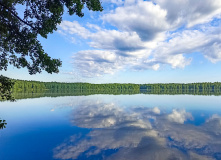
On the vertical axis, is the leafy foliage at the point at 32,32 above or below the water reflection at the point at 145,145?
above

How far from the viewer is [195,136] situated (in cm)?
1459

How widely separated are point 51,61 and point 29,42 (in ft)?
8.13

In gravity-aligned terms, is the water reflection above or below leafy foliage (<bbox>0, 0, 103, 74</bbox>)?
below

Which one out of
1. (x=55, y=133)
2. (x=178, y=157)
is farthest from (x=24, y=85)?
(x=178, y=157)

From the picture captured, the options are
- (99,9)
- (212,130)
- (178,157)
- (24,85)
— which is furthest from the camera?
(24,85)

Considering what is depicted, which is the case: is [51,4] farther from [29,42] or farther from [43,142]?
[43,142]

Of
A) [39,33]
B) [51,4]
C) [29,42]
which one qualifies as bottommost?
[29,42]

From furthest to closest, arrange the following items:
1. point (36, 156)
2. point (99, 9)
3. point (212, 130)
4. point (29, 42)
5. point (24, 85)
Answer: point (24, 85)
point (212, 130)
point (99, 9)
point (29, 42)
point (36, 156)

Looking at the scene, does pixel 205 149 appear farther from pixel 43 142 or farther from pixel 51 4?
pixel 51 4

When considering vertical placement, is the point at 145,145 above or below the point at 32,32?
below

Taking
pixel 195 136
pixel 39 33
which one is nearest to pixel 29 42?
pixel 39 33

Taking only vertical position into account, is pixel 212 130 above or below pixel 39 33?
below

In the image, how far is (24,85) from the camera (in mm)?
186375

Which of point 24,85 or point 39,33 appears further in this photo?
point 24,85
